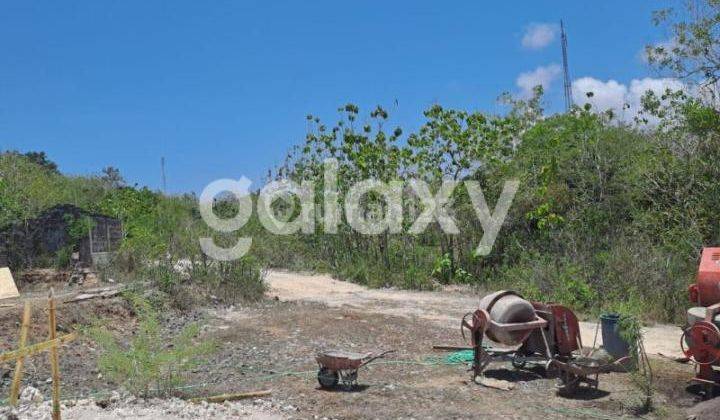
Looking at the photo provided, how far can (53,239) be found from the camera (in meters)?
15.1

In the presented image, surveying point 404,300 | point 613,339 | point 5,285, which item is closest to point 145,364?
point 5,285

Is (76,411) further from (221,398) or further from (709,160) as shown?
(709,160)

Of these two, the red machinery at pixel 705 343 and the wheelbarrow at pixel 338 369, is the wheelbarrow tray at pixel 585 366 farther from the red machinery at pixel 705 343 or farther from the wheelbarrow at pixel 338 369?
the wheelbarrow at pixel 338 369

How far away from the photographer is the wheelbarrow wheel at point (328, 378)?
22.1 ft

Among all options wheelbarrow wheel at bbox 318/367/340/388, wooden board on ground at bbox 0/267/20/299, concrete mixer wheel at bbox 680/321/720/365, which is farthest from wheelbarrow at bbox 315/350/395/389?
concrete mixer wheel at bbox 680/321/720/365

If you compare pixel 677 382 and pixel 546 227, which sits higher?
pixel 546 227

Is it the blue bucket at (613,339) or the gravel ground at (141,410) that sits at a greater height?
the blue bucket at (613,339)

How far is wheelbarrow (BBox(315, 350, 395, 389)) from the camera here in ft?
21.7

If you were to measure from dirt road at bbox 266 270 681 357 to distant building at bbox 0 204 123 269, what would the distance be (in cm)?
384

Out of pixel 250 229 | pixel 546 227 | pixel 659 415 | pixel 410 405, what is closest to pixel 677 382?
pixel 659 415

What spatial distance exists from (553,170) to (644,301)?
4.97 meters

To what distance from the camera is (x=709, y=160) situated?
42.3 feet

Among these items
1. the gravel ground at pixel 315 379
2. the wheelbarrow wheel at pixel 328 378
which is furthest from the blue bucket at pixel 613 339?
the wheelbarrow wheel at pixel 328 378

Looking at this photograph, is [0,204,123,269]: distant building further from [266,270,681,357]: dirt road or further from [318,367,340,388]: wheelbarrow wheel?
[318,367,340,388]: wheelbarrow wheel
